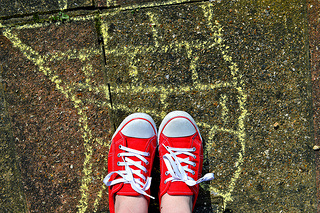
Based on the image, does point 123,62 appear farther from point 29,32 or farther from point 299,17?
point 299,17

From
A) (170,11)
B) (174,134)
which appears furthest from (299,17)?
(174,134)

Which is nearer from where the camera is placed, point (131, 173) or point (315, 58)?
point (131, 173)

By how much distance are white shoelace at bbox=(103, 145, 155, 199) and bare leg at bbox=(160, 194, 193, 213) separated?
186 mm

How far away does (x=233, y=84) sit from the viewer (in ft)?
6.43

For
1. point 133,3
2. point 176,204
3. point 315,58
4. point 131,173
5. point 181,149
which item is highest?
point 133,3

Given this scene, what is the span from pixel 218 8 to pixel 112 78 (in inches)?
44.7

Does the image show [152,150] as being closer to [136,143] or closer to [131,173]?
[136,143]

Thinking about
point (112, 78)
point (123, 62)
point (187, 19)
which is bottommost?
point (112, 78)

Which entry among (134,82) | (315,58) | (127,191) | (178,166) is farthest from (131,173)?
(315,58)

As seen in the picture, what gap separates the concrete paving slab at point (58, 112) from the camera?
1974 mm

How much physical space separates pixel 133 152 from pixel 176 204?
1.81 feet

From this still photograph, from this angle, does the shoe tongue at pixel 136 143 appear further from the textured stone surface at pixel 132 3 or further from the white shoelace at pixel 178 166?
the textured stone surface at pixel 132 3

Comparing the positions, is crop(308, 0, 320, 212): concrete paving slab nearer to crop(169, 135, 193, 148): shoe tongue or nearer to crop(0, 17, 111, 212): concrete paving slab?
crop(169, 135, 193, 148): shoe tongue

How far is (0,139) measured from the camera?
6.63ft
